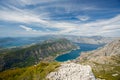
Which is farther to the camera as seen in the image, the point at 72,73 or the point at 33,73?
the point at 33,73

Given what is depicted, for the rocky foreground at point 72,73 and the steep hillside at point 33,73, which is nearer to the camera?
the rocky foreground at point 72,73

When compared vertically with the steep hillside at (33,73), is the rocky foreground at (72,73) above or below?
above

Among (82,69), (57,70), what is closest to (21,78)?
(57,70)

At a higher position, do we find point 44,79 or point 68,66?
point 68,66

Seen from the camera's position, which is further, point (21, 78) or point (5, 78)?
point (5, 78)

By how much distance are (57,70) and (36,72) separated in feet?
107

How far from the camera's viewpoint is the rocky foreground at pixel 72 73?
119 m

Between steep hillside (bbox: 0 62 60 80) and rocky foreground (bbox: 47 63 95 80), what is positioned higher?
rocky foreground (bbox: 47 63 95 80)

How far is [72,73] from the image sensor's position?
12512cm

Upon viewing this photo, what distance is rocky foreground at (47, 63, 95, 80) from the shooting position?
392 feet

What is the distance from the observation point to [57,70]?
137m

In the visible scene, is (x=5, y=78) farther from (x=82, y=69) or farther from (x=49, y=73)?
(x=82, y=69)

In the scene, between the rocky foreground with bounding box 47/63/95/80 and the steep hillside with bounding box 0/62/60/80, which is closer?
the rocky foreground with bounding box 47/63/95/80

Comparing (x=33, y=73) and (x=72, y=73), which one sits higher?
(x=72, y=73)
